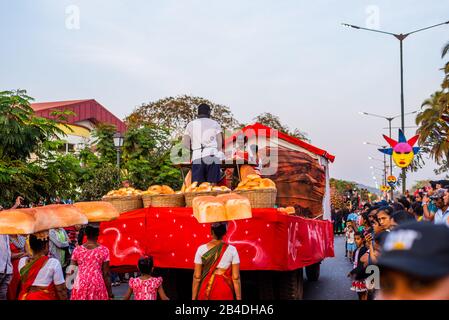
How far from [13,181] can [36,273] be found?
10.1m

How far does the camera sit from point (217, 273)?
5.86 m

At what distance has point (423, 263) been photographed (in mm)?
1621

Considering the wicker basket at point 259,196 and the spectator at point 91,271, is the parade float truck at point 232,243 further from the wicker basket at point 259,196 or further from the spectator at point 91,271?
the spectator at point 91,271

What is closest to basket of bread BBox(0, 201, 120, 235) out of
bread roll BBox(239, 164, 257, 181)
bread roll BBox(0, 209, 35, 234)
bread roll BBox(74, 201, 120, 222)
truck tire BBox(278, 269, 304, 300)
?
bread roll BBox(0, 209, 35, 234)

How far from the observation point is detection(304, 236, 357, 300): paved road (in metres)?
11.9

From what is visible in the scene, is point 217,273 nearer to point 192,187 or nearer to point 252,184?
point 252,184

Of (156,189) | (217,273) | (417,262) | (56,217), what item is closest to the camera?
(417,262)

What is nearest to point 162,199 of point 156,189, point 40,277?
point 156,189

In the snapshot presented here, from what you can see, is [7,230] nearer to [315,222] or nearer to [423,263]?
[423,263]

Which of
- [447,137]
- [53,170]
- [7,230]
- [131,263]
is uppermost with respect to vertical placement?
[447,137]

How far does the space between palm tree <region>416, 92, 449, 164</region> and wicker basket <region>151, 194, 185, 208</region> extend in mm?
32311

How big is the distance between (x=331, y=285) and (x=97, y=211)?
8362 mm
